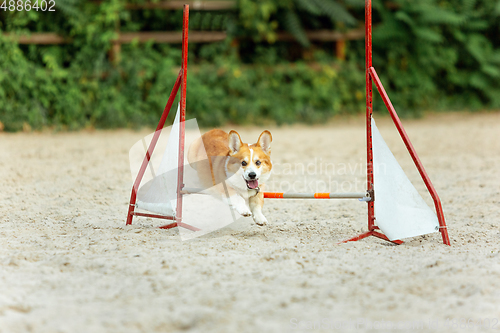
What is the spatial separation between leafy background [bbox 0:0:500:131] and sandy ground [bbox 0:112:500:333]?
3.48 metres

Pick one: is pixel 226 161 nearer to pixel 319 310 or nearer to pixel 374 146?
pixel 374 146

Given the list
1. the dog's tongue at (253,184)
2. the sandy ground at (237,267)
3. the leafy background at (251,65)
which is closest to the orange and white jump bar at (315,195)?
the dog's tongue at (253,184)

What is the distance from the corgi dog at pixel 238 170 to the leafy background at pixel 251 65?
16.9ft

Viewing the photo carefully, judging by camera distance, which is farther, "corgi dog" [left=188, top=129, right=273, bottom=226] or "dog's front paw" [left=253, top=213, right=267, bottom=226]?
"dog's front paw" [left=253, top=213, right=267, bottom=226]

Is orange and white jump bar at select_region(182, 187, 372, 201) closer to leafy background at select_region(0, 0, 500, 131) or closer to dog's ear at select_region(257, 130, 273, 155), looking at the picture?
dog's ear at select_region(257, 130, 273, 155)

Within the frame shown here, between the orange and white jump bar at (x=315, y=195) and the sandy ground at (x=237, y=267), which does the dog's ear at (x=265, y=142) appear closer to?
the orange and white jump bar at (x=315, y=195)

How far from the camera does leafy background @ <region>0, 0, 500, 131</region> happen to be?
844 cm

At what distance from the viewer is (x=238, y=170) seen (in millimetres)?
3408

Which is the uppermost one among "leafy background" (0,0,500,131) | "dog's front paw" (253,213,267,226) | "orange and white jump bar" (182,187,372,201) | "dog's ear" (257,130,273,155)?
"leafy background" (0,0,500,131)

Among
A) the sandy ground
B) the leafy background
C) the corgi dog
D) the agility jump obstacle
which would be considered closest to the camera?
the sandy ground

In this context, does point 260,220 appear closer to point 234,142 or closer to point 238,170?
point 238,170

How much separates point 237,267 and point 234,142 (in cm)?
96

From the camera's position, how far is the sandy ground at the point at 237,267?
2168 mm

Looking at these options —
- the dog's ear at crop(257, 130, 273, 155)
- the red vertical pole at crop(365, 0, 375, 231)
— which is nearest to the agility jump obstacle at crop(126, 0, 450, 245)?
the red vertical pole at crop(365, 0, 375, 231)
